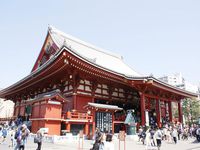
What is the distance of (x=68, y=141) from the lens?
15.5m

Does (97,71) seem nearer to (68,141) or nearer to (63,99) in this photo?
(63,99)

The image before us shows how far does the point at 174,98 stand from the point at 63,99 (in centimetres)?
1678

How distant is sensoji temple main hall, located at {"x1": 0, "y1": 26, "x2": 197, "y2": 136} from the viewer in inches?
653

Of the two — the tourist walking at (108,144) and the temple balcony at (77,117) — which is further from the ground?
the temple balcony at (77,117)

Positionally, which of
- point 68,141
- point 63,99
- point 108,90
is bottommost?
point 68,141

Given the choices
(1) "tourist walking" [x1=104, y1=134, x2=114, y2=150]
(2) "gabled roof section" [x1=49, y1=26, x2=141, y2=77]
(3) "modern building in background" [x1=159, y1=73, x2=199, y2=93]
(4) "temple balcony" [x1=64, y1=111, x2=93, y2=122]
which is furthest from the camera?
(3) "modern building in background" [x1=159, y1=73, x2=199, y2=93]

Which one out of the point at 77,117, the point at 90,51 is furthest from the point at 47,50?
the point at 77,117

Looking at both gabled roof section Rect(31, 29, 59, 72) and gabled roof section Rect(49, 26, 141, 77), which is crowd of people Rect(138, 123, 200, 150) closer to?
gabled roof section Rect(49, 26, 141, 77)

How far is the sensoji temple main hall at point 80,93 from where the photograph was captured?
54.4ft

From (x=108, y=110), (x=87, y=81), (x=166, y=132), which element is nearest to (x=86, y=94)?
(x=87, y=81)

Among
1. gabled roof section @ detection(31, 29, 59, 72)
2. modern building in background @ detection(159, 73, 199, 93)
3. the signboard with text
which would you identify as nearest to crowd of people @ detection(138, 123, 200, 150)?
the signboard with text

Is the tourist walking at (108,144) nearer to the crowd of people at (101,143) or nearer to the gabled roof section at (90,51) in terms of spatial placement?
the crowd of people at (101,143)

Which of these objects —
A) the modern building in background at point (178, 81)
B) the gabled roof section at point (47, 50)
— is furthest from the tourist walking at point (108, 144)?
the modern building in background at point (178, 81)

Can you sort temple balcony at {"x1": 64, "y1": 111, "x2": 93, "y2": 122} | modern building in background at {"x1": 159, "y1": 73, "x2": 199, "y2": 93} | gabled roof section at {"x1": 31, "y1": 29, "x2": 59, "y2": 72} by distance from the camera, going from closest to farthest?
1. temple balcony at {"x1": 64, "y1": 111, "x2": 93, "y2": 122}
2. gabled roof section at {"x1": 31, "y1": 29, "x2": 59, "y2": 72}
3. modern building in background at {"x1": 159, "y1": 73, "x2": 199, "y2": 93}
